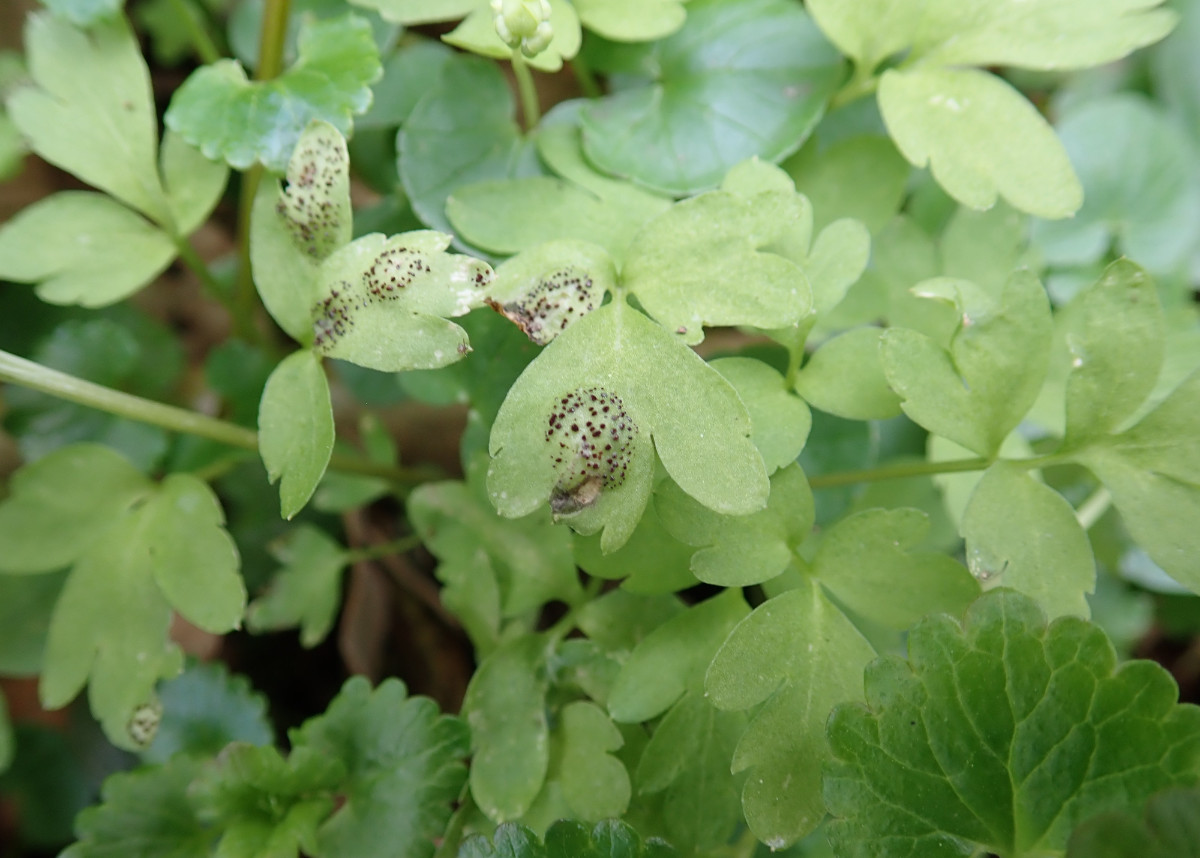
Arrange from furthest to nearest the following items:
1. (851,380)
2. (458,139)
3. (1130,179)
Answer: (1130,179)
(458,139)
(851,380)

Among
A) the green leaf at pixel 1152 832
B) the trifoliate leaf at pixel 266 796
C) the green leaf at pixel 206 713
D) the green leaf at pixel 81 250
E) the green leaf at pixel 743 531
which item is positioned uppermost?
the green leaf at pixel 81 250

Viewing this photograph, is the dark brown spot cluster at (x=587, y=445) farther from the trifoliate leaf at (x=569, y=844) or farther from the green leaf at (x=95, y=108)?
the green leaf at (x=95, y=108)

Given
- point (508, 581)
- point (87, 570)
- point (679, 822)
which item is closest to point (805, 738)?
point (679, 822)

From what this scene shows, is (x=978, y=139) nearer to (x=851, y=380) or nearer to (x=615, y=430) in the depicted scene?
(x=851, y=380)

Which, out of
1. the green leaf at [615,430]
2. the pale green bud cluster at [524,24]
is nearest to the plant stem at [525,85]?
the pale green bud cluster at [524,24]

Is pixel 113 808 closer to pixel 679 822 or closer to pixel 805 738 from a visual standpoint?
pixel 679 822

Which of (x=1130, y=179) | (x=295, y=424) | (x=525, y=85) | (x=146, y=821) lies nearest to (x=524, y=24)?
(x=525, y=85)
